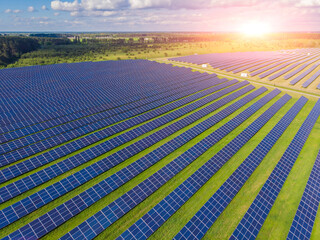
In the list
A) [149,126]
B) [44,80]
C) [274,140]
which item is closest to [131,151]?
[149,126]

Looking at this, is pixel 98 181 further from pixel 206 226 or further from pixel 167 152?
pixel 206 226

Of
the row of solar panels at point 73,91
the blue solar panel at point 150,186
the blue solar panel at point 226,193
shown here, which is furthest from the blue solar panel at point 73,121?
the blue solar panel at point 226,193

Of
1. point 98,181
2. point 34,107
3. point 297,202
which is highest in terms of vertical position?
point 34,107

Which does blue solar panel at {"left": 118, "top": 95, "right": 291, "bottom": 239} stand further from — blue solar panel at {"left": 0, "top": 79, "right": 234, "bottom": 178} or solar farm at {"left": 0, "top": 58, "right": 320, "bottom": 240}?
blue solar panel at {"left": 0, "top": 79, "right": 234, "bottom": 178}

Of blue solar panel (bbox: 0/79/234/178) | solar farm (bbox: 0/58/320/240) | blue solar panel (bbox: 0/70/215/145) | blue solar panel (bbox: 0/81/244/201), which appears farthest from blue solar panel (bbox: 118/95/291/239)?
blue solar panel (bbox: 0/70/215/145)

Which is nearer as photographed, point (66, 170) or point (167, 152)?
point (66, 170)

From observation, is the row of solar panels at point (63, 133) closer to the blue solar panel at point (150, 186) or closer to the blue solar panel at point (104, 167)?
the blue solar panel at point (104, 167)

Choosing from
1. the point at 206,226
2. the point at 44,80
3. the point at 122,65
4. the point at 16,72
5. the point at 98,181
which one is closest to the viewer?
the point at 206,226
